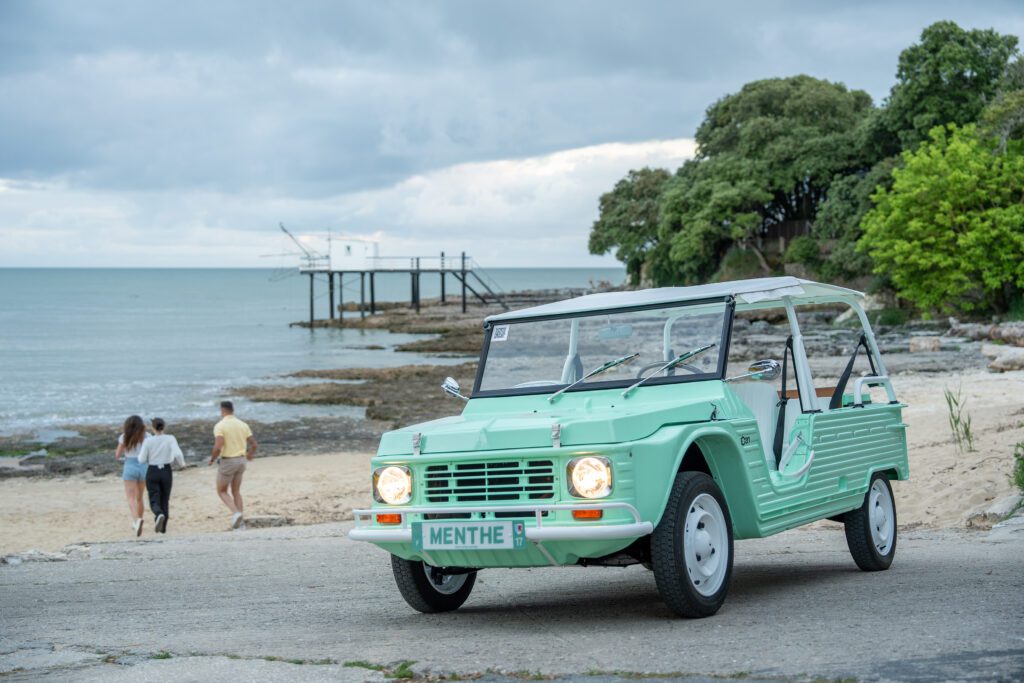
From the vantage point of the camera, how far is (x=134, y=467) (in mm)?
16078

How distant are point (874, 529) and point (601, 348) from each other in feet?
8.67

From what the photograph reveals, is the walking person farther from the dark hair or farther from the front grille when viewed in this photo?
the front grille

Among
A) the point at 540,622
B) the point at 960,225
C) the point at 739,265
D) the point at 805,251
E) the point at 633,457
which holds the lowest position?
the point at 540,622

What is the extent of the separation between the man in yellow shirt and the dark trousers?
25.9 inches

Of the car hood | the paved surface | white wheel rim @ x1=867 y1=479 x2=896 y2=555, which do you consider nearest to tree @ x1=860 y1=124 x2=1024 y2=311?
the paved surface

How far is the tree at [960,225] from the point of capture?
45219 millimetres

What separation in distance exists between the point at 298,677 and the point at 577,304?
3812 millimetres

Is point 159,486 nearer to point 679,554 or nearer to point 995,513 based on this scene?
point 995,513

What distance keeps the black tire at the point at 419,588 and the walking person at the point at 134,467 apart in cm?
934

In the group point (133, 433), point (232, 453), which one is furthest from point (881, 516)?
point (133, 433)

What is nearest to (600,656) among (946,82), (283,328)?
(946,82)

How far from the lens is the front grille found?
21.9 feet

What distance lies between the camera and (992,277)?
45.7 metres

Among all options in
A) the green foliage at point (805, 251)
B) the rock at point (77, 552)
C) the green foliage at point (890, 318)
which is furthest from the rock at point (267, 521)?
the green foliage at point (805, 251)
